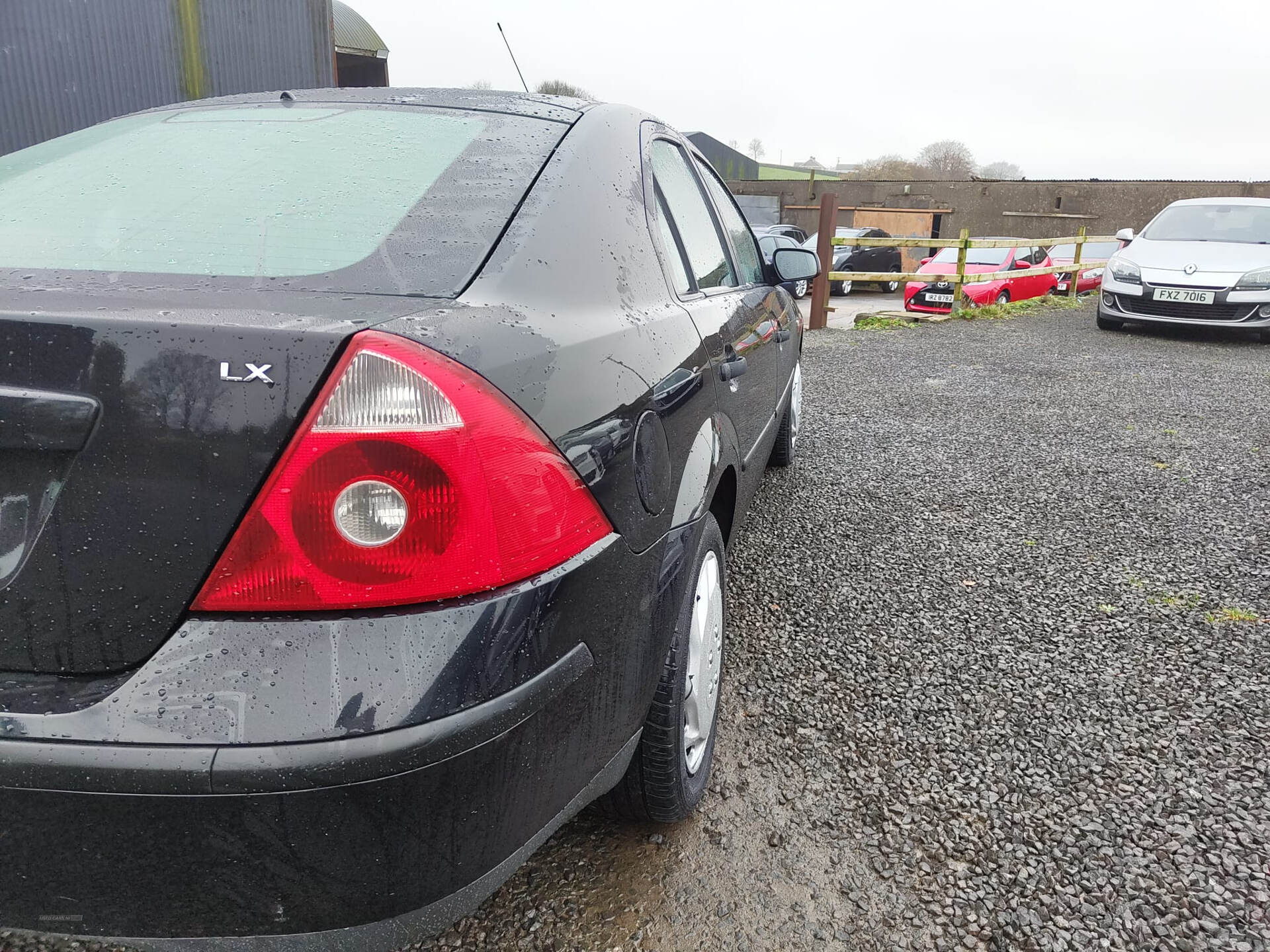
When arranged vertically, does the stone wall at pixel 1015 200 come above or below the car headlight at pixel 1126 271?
above

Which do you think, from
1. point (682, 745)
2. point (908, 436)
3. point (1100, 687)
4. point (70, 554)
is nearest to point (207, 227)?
point (70, 554)

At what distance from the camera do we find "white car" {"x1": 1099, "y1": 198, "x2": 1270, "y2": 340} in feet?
28.9

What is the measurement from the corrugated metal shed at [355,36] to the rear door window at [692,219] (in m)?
17.4

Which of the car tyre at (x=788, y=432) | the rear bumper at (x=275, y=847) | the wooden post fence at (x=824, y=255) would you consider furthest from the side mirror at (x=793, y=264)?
the wooden post fence at (x=824, y=255)

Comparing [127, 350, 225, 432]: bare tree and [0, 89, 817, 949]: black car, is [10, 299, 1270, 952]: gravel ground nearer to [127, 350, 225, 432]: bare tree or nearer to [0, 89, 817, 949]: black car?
[0, 89, 817, 949]: black car

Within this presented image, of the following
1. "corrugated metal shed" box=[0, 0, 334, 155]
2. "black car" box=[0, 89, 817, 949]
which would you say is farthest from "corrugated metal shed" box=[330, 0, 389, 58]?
"black car" box=[0, 89, 817, 949]

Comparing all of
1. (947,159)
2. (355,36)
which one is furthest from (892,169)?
(355,36)

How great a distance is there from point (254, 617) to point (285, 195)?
0.79 m

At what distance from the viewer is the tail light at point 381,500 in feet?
3.25

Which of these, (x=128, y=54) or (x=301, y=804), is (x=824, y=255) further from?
(x=301, y=804)

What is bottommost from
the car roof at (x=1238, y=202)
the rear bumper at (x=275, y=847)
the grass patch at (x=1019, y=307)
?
the grass patch at (x=1019, y=307)

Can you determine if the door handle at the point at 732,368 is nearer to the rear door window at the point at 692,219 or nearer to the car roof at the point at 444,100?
the rear door window at the point at 692,219

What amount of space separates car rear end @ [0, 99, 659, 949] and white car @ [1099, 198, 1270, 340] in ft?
33.3

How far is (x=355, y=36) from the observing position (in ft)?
57.3
